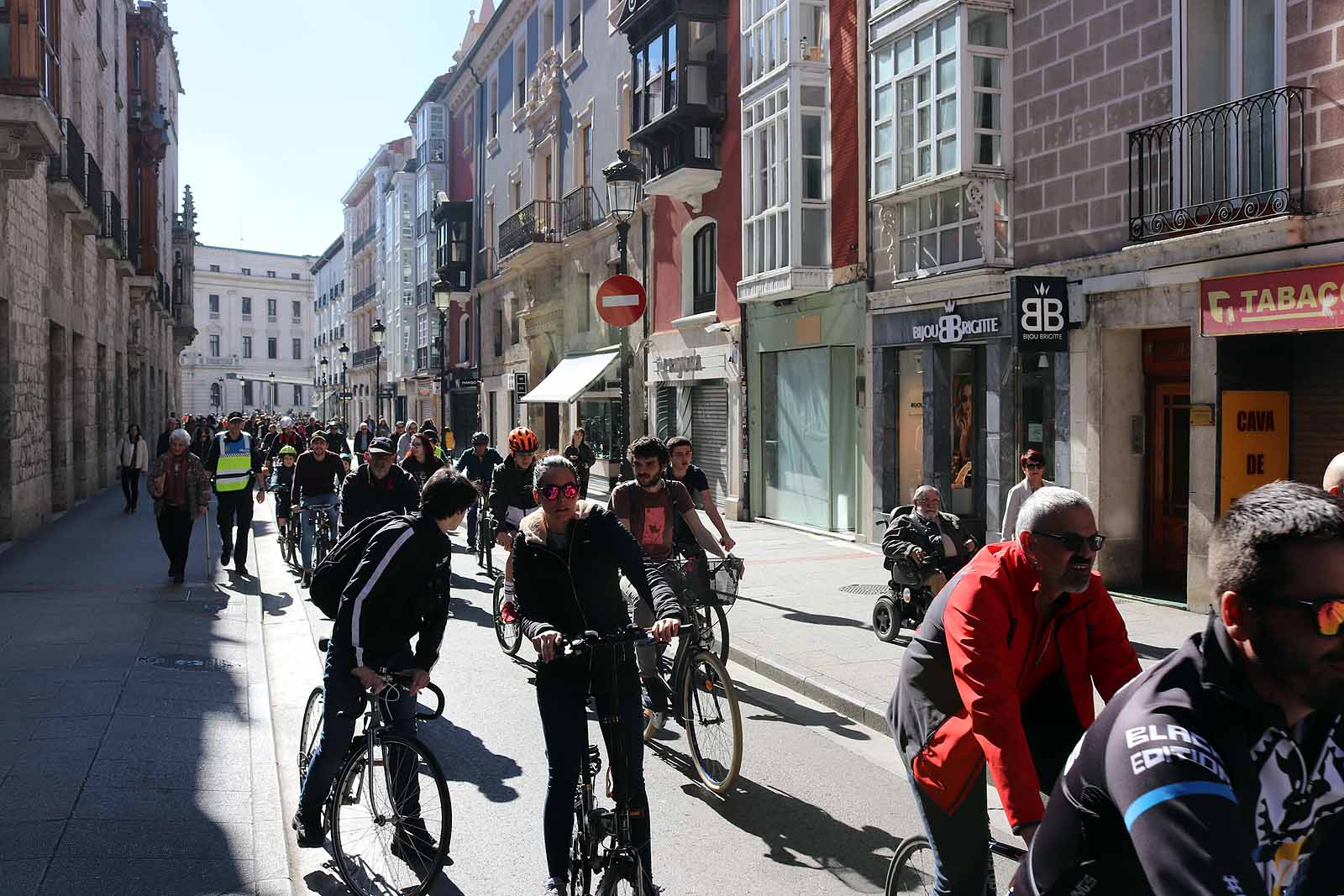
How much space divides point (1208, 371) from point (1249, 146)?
6.87 ft

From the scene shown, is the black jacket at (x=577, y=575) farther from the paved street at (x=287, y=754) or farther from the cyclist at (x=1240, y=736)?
the cyclist at (x=1240, y=736)

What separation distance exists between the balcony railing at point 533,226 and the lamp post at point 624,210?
4089 millimetres

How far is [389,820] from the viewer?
4.61 metres

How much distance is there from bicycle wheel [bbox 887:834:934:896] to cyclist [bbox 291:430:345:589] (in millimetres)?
9717

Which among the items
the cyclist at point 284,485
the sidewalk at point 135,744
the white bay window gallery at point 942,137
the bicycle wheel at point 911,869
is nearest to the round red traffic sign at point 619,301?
the white bay window gallery at point 942,137

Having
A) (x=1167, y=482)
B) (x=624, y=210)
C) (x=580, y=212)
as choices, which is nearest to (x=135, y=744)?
(x=1167, y=482)

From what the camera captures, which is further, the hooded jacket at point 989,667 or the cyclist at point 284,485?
the cyclist at point 284,485

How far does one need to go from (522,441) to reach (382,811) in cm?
577

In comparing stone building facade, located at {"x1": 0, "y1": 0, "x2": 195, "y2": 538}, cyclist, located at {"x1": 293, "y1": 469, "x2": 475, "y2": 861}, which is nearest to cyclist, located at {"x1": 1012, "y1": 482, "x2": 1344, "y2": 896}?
cyclist, located at {"x1": 293, "y1": 469, "x2": 475, "y2": 861}

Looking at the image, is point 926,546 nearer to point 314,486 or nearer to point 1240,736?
point 314,486

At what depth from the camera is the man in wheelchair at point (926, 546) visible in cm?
913

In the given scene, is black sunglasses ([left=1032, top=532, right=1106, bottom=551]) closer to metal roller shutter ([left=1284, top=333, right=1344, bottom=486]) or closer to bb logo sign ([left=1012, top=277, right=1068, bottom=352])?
metal roller shutter ([left=1284, top=333, right=1344, bottom=486])

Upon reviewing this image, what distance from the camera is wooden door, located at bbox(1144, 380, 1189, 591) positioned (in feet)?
39.9

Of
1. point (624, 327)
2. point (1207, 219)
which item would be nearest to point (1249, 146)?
point (1207, 219)
